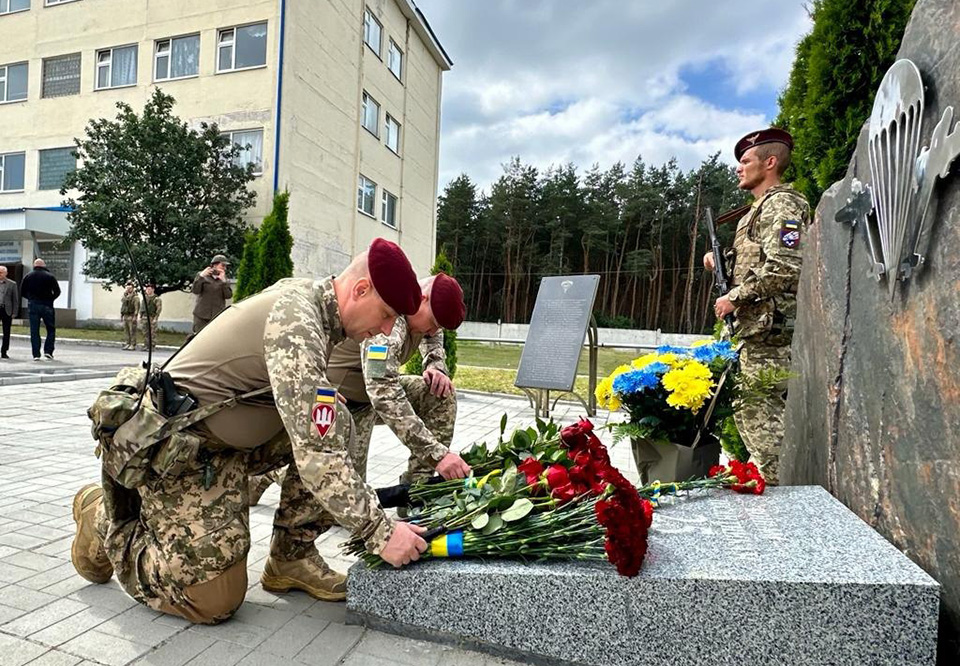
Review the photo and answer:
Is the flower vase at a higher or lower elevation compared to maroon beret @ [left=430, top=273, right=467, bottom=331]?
lower

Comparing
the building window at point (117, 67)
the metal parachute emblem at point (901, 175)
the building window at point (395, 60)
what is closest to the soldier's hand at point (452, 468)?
the metal parachute emblem at point (901, 175)

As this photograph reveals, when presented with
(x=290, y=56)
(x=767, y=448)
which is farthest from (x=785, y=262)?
(x=290, y=56)

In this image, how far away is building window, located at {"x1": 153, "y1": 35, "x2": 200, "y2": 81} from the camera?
18.0 m

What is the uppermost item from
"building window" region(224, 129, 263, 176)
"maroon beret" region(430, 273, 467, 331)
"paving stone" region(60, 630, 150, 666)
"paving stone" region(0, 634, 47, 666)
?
"building window" region(224, 129, 263, 176)

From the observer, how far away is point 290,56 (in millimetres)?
16703

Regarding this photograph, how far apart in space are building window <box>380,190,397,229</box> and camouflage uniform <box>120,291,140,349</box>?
32.8 ft

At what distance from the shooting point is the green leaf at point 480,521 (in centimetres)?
206

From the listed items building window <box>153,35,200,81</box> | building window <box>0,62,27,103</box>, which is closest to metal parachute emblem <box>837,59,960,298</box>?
building window <box>153,35,200,81</box>

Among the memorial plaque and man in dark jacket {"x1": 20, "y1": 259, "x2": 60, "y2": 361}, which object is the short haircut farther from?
man in dark jacket {"x1": 20, "y1": 259, "x2": 60, "y2": 361}

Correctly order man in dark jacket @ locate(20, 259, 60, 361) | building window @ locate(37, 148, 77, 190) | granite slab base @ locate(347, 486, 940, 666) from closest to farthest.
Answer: granite slab base @ locate(347, 486, 940, 666)
man in dark jacket @ locate(20, 259, 60, 361)
building window @ locate(37, 148, 77, 190)

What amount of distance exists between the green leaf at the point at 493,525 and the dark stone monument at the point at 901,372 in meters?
1.28

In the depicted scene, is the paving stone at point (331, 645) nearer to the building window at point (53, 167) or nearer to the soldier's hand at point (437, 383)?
the soldier's hand at point (437, 383)

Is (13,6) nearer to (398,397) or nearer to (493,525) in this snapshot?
(398,397)

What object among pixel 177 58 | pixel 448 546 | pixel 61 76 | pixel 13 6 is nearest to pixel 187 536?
pixel 448 546
